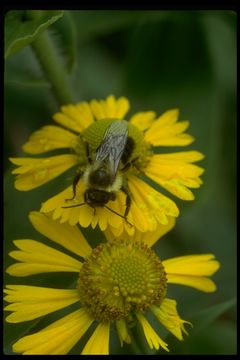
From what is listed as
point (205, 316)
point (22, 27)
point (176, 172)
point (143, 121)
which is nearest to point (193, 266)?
point (205, 316)

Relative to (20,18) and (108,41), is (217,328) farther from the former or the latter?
(108,41)

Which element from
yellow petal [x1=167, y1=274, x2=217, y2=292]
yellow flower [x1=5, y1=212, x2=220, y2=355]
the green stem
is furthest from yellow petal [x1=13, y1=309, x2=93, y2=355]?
the green stem

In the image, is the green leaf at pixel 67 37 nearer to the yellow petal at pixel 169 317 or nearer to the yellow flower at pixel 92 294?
the yellow flower at pixel 92 294

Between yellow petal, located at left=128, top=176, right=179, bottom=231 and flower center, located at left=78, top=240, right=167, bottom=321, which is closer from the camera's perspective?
flower center, located at left=78, top=240, right=167, bottom=321

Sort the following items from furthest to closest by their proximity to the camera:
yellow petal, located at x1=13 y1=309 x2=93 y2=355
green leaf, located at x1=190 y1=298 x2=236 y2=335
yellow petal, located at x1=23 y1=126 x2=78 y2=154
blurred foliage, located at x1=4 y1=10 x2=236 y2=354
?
blurred foliage, located at x1=4 y1=10 x2=236 y2=354
yellow petal, located at x1=23 y1=126 x2=78 y2=154
green leaf, located at x1=190 y1=298 x2=236 y2=335
yellow petal, located at x1=13 y1=309 x2=93 y2=355

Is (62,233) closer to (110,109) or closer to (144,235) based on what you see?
(144,235)

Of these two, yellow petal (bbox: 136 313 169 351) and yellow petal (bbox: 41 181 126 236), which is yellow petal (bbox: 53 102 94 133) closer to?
yellow petal (bbox: 41 181 126 236)

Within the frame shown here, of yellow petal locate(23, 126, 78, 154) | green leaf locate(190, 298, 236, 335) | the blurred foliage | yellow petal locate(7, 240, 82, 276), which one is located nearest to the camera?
yellow petal locate(7, 240, 82, 276)

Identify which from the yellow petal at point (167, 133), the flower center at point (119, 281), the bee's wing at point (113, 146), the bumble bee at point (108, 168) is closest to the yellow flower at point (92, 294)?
the flower center at point (119, 281)

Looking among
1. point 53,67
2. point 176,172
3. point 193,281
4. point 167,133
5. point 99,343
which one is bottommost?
point 99,343
